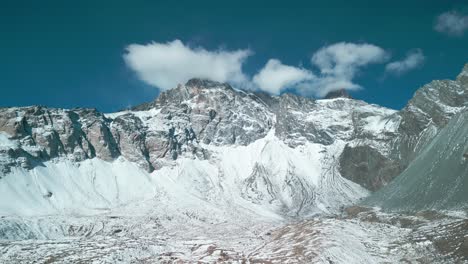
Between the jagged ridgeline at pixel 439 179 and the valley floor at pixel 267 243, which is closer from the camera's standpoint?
the valley floor at pixel 267 243

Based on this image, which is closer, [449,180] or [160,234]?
[449,180]

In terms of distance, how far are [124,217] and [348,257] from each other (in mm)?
112434

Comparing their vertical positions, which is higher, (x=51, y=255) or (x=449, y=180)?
(x=449, y=180)

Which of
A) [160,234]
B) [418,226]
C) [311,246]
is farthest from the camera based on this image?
[160,234]

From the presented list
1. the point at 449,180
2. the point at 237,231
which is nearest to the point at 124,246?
the point at 237,231

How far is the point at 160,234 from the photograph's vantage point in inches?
5960

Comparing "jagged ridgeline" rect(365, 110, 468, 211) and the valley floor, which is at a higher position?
"jagged ridgeline" rect(365, 110, 468, 211)

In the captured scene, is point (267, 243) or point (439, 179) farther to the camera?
point (439, 179)

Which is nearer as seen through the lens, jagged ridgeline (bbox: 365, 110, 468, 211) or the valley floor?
the valley floor

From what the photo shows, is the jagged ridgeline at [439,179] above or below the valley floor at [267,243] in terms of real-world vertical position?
above

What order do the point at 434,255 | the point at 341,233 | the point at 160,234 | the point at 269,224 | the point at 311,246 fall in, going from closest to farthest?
the point at 434,255
the point at 311,246
the point at 341,233
the point at 160,234
the point at 269,224

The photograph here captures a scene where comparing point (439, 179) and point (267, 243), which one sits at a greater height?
point (439, 179)

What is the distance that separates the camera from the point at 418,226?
98375 mm

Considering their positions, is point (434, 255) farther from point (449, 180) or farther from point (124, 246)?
point (124, 246)
